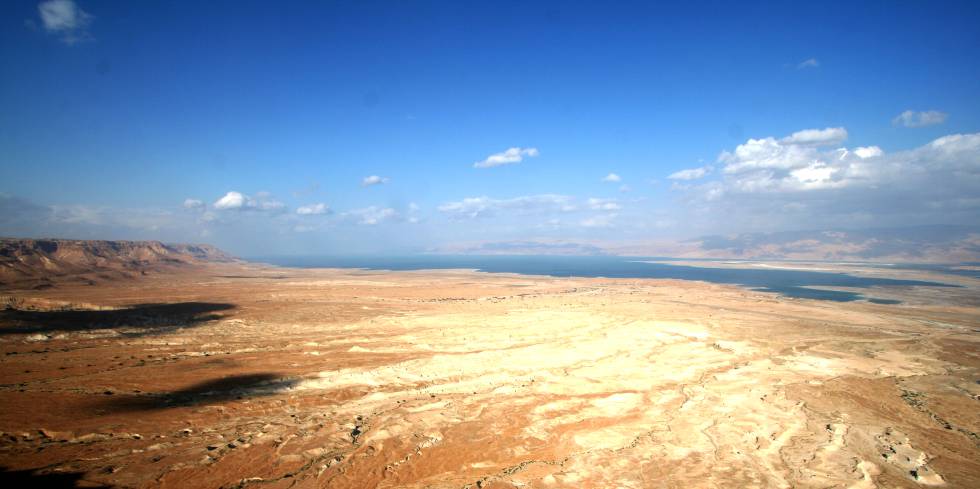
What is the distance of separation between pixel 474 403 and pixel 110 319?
99.3 feet

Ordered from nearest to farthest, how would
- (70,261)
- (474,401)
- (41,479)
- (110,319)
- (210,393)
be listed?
(41,479), (210,393), (474,401), (110,319), (70,261)

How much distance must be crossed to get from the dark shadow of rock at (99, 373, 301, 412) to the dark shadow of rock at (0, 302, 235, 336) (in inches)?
596

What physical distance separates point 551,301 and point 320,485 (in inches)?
1727

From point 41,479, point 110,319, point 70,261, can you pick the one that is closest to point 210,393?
point 41,479

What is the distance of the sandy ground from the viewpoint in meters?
10.9

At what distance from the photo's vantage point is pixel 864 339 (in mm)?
30281

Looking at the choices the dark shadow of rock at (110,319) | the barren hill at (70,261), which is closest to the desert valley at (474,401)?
the dark shadow of rock at (110,319)

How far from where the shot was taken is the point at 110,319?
29.4 metres

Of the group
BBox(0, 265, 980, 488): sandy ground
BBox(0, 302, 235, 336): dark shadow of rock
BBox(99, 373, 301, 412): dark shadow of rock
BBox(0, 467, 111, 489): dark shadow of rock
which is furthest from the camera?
BBox(0, 302, 235, 336): dark shadow of rock

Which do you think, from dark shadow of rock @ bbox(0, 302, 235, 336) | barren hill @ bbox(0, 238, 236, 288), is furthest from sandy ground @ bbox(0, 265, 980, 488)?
barren hill @ bbox(0, 238, 236, 288)

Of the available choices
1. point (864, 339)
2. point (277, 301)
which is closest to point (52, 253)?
point (277, 301)

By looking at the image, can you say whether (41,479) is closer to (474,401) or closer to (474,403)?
(474,403)

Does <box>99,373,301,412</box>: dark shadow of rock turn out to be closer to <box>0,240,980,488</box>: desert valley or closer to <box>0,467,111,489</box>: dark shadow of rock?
<box>0,240,980,488</box>: desert valley

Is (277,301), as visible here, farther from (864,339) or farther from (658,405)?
(864,339)
